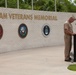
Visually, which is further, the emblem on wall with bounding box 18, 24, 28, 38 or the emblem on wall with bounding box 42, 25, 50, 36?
the emblem on wall with bounding box 42, 25, 50, 36

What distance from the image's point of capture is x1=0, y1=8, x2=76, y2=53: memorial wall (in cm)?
1560

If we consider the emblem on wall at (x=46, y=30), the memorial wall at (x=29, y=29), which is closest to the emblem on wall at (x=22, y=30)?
the memorial wall at (x=29, y=29)

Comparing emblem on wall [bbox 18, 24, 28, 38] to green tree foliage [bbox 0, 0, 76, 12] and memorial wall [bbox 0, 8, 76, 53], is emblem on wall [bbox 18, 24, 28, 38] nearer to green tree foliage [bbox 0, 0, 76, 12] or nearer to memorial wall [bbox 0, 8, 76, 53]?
memorial wall [bbox 0, 8, 76, 53]

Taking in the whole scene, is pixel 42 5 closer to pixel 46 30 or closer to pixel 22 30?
pixel 46 30

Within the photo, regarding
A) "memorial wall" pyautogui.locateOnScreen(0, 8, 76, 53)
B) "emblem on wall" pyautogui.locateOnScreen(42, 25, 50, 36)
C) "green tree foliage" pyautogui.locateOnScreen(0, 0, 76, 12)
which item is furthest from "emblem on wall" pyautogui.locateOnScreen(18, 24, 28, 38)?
"green tree foliage" pyautogui.locateOnScreen(0, 0, 76, 12)

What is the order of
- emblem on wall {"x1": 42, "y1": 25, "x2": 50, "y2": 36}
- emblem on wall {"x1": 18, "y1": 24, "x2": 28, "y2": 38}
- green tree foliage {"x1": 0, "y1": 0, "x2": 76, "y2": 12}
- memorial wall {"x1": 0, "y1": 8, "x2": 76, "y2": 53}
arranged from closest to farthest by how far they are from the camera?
memorial wall {"x1": 0, "y1": 8, "x2": 76, "y2": 53} < emblem on wall {"x1": 18, "y1": 24, "x2": 28, "y2": 38} < emblem on wall {"x1": 42, "y1": 25, "x2": 50, "y2": 36} < green tree foliage {"x1": 0, "y1": 0, "x2": 76, "y2": 12}

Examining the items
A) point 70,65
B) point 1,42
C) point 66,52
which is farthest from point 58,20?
point 70,65

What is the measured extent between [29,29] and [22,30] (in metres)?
0.69

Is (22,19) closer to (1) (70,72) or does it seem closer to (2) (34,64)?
(2) (34,64)

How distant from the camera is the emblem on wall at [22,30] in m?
16.7

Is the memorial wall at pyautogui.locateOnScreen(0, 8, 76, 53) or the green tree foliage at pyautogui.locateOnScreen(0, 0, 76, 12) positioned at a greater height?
the green tree foliage at pyautogui.locateOnScreen(0, 0, 76, 12)

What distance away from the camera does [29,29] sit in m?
17.5

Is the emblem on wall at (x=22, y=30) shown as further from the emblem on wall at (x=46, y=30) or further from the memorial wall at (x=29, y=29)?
the emblem on wall at (x=46, y=30)

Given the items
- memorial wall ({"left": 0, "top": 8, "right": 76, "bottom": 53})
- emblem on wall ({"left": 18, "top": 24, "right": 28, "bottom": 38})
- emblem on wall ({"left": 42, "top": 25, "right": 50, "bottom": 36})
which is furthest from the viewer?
emblem on wall ({"left": 42, "top": 25, "right": 50, "bottom": 36})
